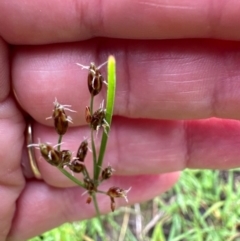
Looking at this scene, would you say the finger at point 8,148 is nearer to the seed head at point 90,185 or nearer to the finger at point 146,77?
the finger at point 146,77

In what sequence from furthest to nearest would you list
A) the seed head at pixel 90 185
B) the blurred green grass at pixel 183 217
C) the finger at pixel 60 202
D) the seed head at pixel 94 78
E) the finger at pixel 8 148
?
the blurred green grass at pixel 183 217
the finger at pixel 60 202
the finger at pixel 8 148
the seed head at pixel 90 185
the seed head at pixel 94 78

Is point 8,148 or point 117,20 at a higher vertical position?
point 117,20

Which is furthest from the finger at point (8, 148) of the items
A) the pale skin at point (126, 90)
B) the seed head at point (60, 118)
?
the seed head at point (60, 118)

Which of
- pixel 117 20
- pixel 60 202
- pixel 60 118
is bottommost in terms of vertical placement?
pixel 60 202

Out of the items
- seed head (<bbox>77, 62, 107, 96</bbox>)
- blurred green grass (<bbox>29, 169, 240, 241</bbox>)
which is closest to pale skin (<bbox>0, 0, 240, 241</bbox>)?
seed head (<bbox>77, 62, 107, 96</bbox>)

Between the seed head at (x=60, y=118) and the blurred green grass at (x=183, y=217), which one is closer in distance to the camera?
the seed head at (x=60, y=118)

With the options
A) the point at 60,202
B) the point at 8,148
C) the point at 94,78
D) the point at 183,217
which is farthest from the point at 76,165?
the point at 183,217

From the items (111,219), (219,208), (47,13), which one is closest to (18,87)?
(47,13)

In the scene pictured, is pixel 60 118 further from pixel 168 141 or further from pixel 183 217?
pixel 183 217

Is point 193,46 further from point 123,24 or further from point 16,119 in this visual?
point 16,119
